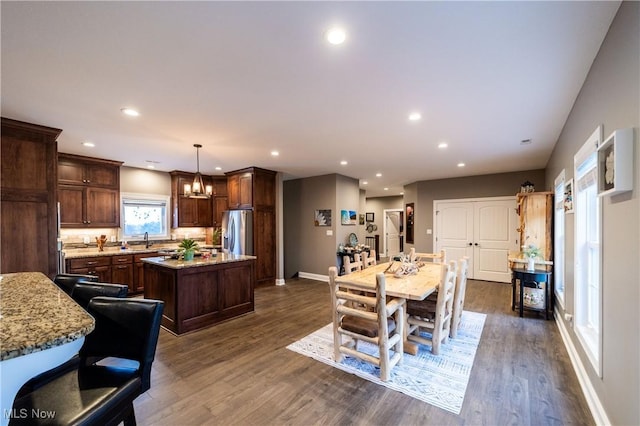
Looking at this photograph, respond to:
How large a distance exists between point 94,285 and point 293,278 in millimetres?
5354

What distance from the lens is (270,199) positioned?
6.18m

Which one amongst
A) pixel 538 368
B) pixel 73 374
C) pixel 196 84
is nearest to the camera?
pixel 73 374

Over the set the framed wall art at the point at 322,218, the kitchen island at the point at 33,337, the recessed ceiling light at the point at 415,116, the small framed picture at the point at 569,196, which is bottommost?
the kitchen island at the point at 33,337

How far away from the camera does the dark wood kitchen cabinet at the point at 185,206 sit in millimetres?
6301

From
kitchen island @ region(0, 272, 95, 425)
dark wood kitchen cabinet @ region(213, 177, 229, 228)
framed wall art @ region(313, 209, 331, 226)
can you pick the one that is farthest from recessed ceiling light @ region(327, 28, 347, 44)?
dark wood kitchen cabinet @ region(213, 177, 229, 228)

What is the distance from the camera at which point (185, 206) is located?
646 centimetres

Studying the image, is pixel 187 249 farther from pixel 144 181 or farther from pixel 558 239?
pixel 558 239

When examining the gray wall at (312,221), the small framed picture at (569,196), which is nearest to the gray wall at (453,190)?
the gray wall at (312,221)

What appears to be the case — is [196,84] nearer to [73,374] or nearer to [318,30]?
[318,30]

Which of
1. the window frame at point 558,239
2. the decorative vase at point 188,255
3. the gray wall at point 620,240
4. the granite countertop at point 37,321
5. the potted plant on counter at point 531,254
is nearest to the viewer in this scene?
the granite countertop at point 37,321

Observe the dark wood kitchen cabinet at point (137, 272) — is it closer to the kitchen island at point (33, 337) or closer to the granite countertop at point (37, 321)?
the granite countertop at point (37, 321)

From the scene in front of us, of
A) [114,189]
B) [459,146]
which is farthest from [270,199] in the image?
[459,146]

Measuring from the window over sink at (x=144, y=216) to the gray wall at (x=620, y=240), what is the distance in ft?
23.3

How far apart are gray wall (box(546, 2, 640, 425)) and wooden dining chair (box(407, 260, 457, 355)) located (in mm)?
1139
